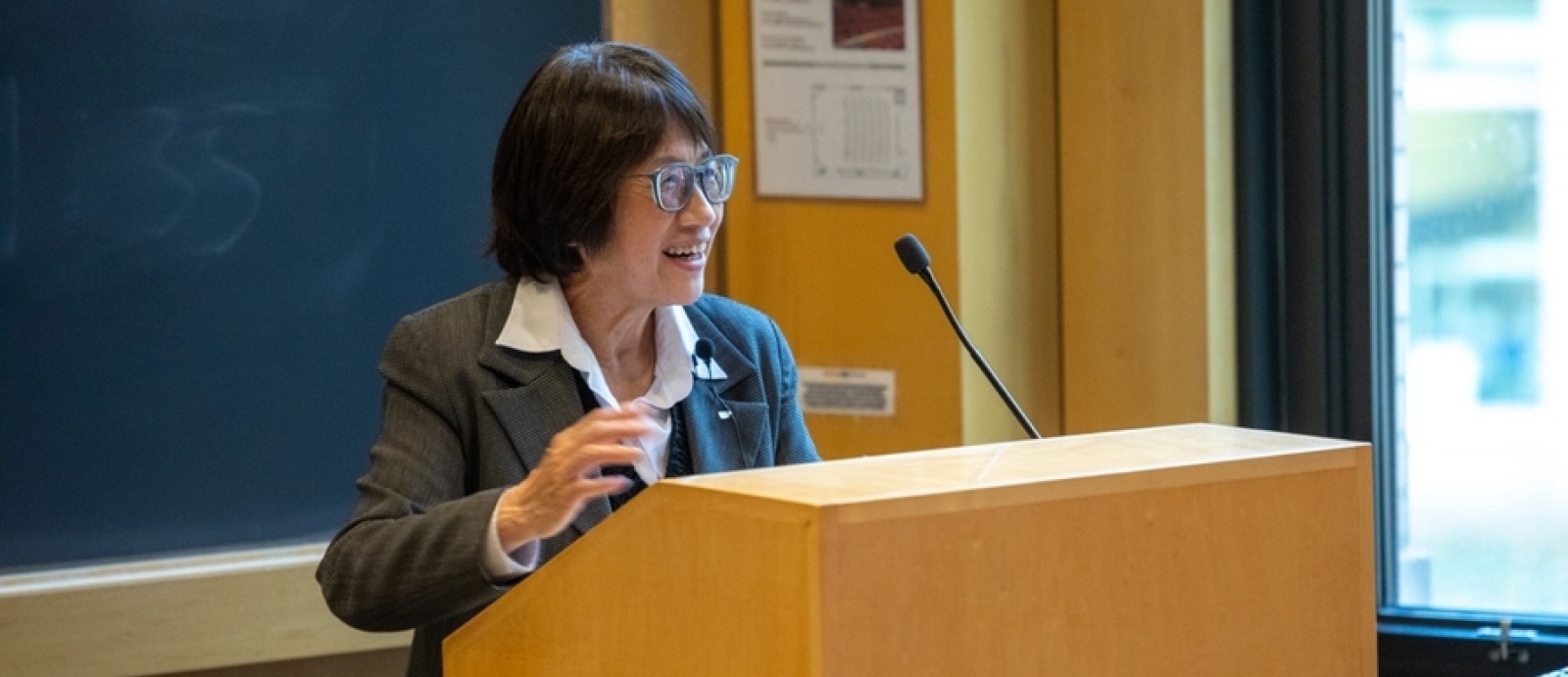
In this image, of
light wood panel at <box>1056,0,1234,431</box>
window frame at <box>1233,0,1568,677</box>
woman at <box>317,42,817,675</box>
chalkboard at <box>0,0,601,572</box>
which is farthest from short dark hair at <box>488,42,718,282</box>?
window frame at <box>1233,0,1568,677</box>

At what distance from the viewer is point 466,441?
1.79 m

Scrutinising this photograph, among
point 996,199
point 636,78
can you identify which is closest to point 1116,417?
point 996,199

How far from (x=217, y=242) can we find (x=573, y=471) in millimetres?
1683

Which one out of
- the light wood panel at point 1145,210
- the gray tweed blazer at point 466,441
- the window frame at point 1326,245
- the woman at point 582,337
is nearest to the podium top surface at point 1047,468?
the gray tweed blazer at point 466,441

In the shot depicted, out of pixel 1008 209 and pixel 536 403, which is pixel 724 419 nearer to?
pixel 536 403

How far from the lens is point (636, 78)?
1838 mm

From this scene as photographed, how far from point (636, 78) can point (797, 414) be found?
43 centimetres

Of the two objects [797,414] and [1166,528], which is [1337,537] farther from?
[797,414]

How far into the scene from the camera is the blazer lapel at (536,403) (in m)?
1.77

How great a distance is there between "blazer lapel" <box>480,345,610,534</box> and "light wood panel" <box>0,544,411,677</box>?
120 cm

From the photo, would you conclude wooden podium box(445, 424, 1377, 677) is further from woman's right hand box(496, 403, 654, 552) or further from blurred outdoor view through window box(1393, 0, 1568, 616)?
blurred outdoor view through window box(1393, 0, 1568, 616)

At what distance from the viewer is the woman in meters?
1.76

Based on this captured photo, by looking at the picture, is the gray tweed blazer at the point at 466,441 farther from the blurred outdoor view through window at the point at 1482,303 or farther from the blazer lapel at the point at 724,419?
the blurred outdoor view through window at the point at 1482,303

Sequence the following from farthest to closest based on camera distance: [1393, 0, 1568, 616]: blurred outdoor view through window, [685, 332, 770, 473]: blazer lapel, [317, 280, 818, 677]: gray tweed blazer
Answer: [1393, 0, 1568, 616]: blurred outdoor view through window < [685, 332, 770, 473]: blazer lapel < [317, 280, 818, 677]: gray tweed blazer
